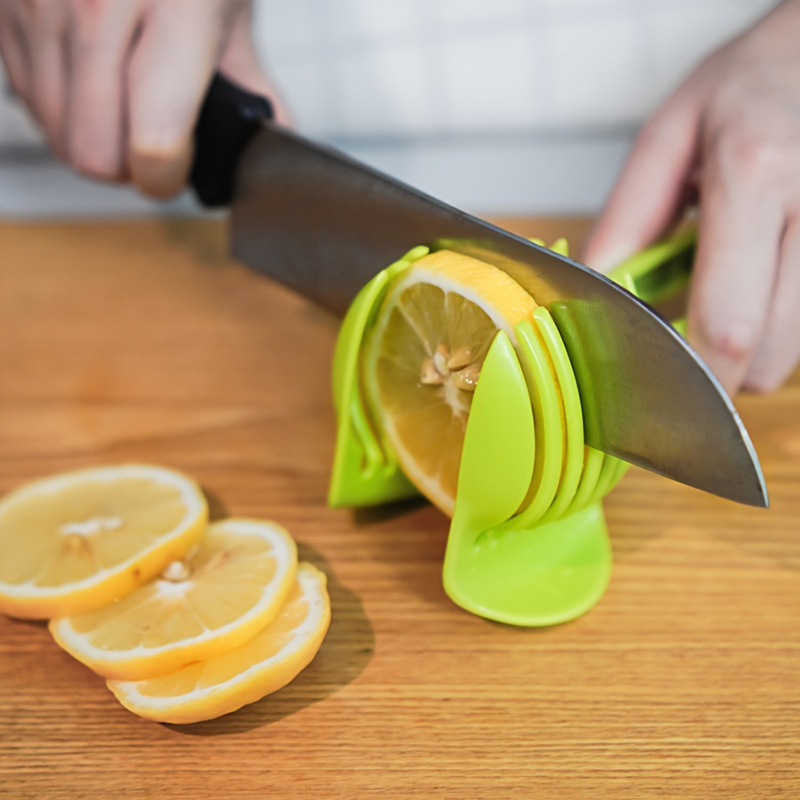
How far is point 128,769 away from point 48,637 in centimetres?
21

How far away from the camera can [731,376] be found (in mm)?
1144

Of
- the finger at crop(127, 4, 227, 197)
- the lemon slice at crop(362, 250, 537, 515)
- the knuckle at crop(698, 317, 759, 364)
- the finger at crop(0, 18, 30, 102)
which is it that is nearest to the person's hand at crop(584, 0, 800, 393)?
the knuckle at crop(698, 317, 759, 364)


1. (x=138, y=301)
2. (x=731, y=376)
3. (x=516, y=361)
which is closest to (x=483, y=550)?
(x=516, y=361)

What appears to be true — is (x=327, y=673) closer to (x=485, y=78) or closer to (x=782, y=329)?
(x=782, y=329)

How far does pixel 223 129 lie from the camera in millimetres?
1399

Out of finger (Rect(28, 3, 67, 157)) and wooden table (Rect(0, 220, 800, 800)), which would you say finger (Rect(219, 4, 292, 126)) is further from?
wooden table (Rect(0, 220, 800, 800))

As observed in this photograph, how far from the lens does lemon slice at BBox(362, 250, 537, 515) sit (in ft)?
3.02

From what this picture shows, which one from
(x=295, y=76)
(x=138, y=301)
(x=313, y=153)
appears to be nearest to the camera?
(x=313, y=153)

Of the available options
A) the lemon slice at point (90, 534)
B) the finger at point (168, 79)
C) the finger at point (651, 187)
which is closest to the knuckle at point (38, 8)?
the finger at point (168, 79)

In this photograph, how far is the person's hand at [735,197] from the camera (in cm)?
112

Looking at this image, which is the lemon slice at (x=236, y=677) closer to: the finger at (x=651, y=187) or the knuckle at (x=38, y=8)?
the finger at (x=651, y=187)

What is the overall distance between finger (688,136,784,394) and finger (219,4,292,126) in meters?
0.70

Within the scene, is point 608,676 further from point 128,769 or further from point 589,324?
point 128,769

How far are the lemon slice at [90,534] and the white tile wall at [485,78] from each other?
1.13m
